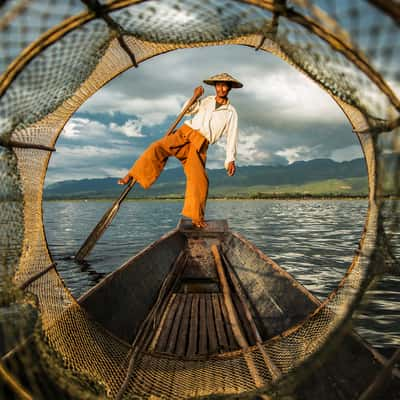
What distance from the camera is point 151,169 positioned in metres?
4.05

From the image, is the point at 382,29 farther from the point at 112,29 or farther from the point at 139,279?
Answer: the point at 139,279

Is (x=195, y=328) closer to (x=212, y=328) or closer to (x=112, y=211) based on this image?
(x=212, y=328)

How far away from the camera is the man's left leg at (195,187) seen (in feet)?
13.1

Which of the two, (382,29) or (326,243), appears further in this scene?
(326,243)

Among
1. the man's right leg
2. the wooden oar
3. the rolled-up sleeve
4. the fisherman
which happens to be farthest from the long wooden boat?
the rolled-up sleeve

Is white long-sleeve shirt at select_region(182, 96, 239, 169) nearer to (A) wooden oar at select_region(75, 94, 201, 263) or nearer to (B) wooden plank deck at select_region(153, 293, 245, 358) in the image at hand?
(A) wooden oar at select_region(75, 94, 201, 263)

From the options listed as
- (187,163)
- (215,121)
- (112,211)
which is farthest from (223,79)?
(112,211)

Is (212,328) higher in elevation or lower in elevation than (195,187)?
lower

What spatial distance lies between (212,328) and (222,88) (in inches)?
112

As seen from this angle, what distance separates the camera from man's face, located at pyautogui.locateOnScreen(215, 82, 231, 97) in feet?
13.1

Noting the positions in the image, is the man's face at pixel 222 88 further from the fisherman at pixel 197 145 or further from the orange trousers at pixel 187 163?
the orange trousers at pixel 187 163

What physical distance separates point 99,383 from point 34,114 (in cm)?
211

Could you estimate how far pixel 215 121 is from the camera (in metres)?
4.11

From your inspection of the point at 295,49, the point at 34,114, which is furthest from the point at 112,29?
the point at 295,49
